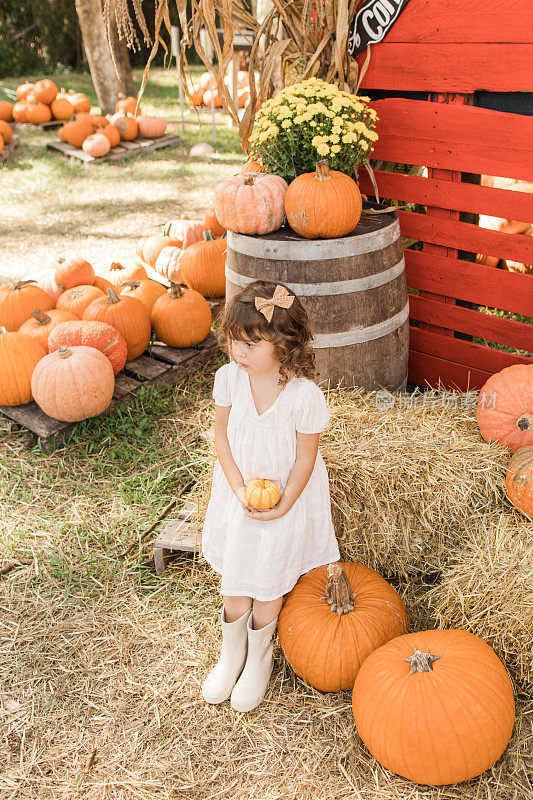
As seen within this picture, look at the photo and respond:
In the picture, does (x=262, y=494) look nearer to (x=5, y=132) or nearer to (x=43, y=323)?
(x=43, y=323)

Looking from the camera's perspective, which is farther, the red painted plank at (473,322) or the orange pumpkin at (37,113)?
the orange pumpkin at (37,113)

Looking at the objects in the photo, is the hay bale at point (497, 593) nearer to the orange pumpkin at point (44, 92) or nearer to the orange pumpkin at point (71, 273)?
the orange pumpkin at point (71, 273)

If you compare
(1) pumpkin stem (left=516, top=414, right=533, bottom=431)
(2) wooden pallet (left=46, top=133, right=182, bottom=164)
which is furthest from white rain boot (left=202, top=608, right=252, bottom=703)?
(2) wooden pallet (left=46, top=133, right=182, bottom=164)

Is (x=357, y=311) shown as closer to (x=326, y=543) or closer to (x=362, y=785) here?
(x=326, y=543)

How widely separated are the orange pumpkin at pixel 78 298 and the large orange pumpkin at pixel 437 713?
301 centimetres

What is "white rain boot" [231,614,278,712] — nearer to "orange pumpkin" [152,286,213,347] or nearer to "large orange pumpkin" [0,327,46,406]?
"large orange pumpkin" [0,327,46,406]

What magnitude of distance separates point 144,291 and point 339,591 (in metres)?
2.81

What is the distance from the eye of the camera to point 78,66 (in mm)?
17438

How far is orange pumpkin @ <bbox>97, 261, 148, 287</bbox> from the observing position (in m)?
4.88

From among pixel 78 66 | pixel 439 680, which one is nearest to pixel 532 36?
pixel 439 680

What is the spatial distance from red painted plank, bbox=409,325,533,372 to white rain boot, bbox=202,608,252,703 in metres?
2.00

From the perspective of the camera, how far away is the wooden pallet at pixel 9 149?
30.7 feet

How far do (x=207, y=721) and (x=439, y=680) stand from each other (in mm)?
846

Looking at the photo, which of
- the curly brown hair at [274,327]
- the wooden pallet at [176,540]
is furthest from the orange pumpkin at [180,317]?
the curly brown hair at [274,327]
